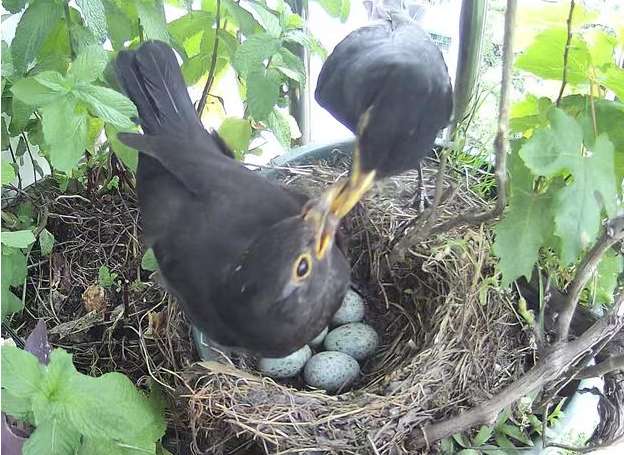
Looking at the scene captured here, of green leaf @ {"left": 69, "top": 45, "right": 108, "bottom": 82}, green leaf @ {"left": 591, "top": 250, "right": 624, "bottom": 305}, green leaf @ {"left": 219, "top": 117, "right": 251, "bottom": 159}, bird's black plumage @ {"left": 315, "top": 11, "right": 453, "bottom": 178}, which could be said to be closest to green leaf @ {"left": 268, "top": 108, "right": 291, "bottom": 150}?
green leaf @ {"left": 219, "top": 117, "right": 251, "bottom": 159}

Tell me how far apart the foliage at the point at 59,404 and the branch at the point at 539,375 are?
1.40 ft

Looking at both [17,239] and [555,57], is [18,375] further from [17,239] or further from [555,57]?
[555,57]

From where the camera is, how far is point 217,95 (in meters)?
1.45

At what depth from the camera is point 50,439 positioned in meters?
0.85

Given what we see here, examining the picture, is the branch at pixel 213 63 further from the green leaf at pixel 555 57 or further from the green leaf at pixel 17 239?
the green leaf at pixel 555 57

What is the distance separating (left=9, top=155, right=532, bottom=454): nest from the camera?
3.40ft

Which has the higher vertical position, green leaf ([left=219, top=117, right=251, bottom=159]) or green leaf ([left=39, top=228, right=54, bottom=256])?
green leaf ([left=219, top=117, right=251, bottom=159])

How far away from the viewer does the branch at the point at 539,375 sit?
926 mm

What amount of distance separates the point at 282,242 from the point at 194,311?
21cm

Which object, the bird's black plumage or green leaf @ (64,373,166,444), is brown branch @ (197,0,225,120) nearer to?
the bird's black plumage

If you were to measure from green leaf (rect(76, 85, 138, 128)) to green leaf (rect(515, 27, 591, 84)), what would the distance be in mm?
495

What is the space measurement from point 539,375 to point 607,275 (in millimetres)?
168

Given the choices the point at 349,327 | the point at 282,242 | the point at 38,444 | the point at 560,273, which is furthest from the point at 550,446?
the point at 38,444

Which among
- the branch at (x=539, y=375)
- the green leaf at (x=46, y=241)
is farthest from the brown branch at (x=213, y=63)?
the branch at (x=539, y=375)
